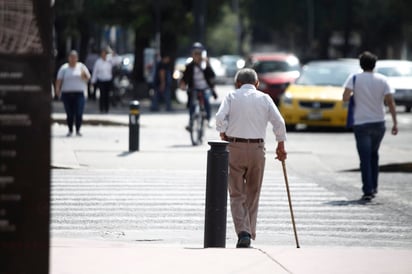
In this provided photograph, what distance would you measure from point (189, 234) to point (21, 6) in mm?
6966

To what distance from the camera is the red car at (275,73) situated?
137 feet

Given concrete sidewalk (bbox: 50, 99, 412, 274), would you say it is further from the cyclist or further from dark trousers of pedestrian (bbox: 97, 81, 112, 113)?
dark trousers of pedestrian (bbox: 97, 81, 112, 113)

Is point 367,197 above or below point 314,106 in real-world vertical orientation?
above

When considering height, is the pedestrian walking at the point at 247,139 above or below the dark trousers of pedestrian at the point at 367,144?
above

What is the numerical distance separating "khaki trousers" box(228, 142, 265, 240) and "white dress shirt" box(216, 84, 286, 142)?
13cm

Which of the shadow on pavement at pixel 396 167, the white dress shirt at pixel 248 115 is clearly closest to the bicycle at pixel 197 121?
the shadow on pavement at pixel 396 167

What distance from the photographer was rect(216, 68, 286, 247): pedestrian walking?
12164 millimetres

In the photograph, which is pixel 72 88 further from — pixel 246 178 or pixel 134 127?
pixel 246 178

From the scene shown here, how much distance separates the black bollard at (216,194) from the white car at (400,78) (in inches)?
1158

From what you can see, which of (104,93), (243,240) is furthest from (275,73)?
(243,240)

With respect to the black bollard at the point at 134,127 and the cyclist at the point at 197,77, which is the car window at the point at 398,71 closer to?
the cyclist at the point at 197,77

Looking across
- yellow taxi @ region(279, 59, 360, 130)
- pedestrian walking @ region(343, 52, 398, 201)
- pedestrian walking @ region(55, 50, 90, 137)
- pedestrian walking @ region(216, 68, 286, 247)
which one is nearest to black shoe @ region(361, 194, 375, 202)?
pedestrian walking @ region(343, 52, 398, 201)

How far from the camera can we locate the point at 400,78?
135 ft

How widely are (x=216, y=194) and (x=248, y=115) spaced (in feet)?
3.12
